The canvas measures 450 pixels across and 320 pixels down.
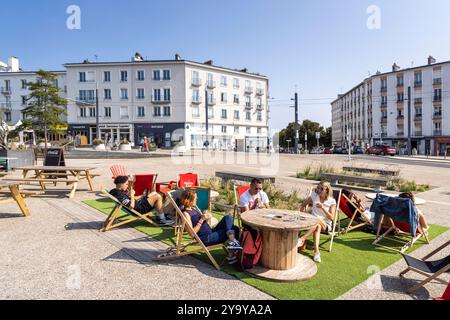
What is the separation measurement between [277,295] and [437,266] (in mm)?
2268

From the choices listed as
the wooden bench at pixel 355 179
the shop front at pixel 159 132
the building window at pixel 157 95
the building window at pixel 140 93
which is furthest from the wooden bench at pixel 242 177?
the building window at pixel 140 93

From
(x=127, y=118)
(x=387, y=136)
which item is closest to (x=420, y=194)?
(x=127, y=118)

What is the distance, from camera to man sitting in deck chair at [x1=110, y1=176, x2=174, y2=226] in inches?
251

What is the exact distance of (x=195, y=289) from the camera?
13.0 feet

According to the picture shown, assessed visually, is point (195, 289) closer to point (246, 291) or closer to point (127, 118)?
point (246, 291)

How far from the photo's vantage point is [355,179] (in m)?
12.0

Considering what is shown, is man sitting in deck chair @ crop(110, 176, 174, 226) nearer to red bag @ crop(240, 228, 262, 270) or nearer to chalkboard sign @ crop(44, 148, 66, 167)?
red bag @ crop(240, 228, 262, 270)

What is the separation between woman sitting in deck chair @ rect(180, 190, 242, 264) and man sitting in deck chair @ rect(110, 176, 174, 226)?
190 centimetres

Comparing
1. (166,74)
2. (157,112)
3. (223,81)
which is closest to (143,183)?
(157,112)

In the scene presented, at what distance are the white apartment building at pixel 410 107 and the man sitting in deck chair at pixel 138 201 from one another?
54.8 metres

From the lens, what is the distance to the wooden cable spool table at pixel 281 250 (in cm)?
425

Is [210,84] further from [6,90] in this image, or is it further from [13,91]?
[6,90]

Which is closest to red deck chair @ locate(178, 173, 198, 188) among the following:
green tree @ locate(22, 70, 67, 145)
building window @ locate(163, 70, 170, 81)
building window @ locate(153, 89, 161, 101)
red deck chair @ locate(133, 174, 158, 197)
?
red deck chair @ locate(133, 174, 158, 197)

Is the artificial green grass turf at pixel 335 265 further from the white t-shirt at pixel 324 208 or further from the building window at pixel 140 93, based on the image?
the building window at pixel 140 93
